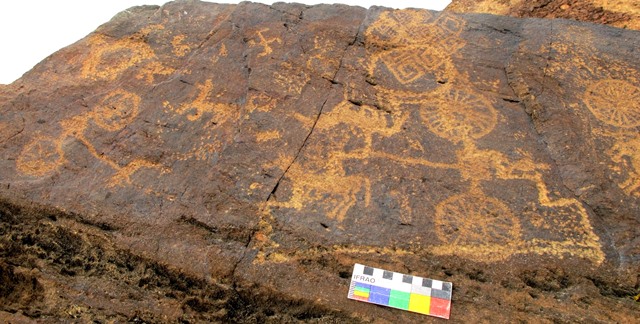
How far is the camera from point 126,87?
429 centimetres

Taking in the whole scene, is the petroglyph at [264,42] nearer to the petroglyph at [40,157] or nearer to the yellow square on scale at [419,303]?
the petroglyph at [40,157]

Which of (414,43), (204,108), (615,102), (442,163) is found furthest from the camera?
(414,43)

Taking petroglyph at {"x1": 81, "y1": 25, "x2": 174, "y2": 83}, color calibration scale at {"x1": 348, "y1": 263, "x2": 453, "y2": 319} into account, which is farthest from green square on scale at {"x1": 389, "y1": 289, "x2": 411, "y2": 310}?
petroglyph at {"x1": 81, "y1": 25, "x2": 174, "y2": 83}

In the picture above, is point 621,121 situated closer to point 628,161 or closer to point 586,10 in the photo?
point 628,161

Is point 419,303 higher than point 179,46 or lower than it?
lower

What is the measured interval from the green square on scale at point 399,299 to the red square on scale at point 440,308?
13 cm

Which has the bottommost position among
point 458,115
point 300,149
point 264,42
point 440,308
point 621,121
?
point 440,308

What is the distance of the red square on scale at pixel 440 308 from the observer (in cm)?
300

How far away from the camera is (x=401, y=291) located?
3088 millimetres

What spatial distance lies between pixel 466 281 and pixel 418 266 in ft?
0.84

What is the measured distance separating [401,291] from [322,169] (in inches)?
36.1

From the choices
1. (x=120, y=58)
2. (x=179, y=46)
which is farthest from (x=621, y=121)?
(x=120, y=58)

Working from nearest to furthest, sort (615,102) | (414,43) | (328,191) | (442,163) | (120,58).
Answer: (328,191) → (442,163) → (615,102) → (414,43) → (120,58)

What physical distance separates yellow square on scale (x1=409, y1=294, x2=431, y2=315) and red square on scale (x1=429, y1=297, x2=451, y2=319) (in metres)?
0.02
